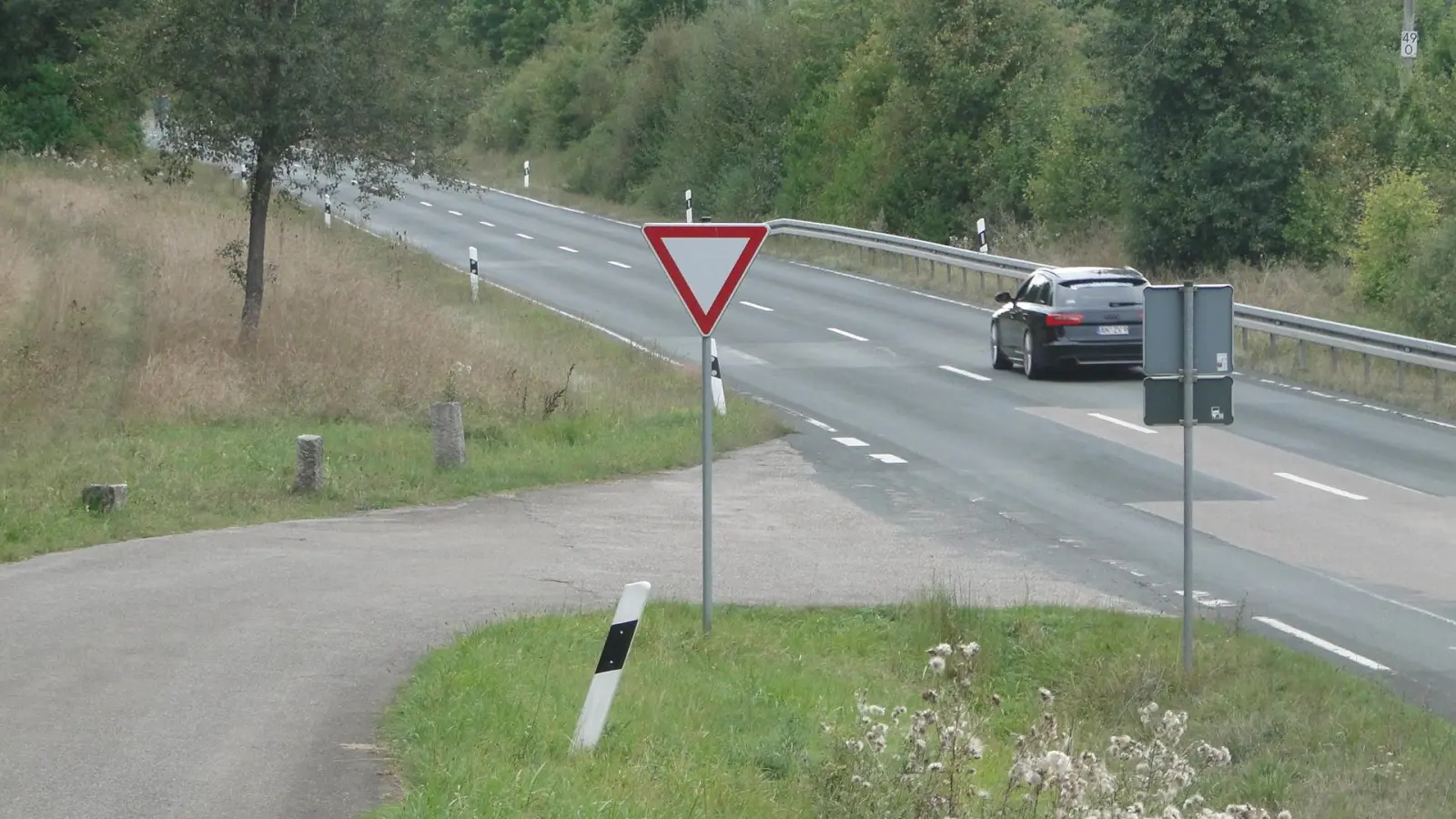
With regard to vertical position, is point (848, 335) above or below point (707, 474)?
below

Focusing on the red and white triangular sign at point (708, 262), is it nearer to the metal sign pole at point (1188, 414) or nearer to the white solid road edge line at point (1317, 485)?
the metal sign pole at point (1188, 414)

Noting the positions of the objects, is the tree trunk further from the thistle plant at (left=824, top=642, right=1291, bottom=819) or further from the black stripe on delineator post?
the thistle plant at (left=824, top=642, right=1291, bottom=819)

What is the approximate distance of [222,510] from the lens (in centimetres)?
1520

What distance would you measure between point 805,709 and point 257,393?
469 inches

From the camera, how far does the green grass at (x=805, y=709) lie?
747 cm

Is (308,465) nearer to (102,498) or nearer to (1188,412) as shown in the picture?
(102,498)

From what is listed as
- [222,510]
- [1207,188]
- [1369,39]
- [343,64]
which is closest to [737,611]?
[222,510]

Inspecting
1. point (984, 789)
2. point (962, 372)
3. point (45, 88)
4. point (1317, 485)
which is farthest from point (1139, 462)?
point (45, 88)

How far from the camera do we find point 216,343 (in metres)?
21.3

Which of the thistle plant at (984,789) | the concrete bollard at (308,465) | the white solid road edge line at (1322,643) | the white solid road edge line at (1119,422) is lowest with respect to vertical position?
the white solid road edge line at (1322,643)

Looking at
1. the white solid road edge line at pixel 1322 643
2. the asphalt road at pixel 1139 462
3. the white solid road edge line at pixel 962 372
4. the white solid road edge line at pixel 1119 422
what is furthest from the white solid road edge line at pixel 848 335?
the white solid road edge line at pixel 1322 643

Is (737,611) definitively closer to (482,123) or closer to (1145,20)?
(1145,20)

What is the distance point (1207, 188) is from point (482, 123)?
4426cm

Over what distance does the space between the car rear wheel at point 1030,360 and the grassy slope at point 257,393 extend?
4015 millimetres
